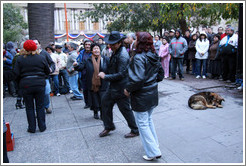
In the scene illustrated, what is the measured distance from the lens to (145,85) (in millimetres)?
3316

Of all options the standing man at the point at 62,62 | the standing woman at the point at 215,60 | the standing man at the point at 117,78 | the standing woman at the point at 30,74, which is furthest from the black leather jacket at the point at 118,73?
the standing woman at the point at 215,60

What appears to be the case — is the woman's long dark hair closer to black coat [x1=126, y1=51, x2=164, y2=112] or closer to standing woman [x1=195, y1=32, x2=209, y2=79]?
black coat [x1=126, y1=51, x2=164, y2=112]

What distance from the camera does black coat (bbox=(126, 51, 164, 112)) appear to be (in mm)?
3180

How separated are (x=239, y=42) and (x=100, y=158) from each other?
19.6 ft

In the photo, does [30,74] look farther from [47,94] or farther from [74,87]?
[74,87]

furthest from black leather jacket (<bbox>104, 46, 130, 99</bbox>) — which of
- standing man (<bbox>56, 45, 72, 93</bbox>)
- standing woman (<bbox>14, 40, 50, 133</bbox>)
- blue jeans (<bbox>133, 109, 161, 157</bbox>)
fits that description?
standing man (<bbox>56, 45, 72, 93</bbox>)

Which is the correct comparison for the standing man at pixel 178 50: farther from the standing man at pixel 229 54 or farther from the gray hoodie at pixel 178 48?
the standing man at pixel 229 54

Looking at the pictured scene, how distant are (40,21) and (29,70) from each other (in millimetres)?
5021

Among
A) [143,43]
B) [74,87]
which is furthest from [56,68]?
[143,43]

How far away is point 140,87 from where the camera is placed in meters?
3.23

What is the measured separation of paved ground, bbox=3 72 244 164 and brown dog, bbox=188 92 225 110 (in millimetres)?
158

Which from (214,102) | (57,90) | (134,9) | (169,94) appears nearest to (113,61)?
(214,102)

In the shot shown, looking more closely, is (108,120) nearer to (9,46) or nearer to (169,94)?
(169,94)

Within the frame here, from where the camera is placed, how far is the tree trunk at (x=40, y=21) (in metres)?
8.83
